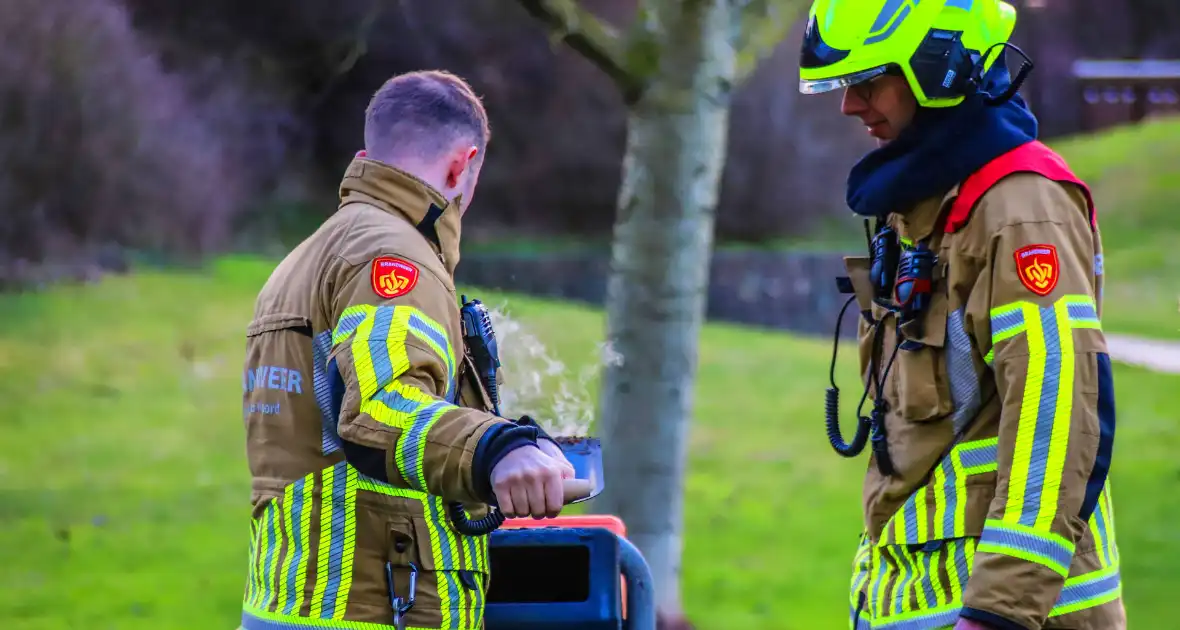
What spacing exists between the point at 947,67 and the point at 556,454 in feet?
3.56

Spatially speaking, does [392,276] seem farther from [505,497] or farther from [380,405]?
[505,497]

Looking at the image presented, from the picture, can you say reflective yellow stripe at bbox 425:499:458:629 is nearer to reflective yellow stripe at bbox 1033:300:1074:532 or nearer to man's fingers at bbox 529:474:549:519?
man's fingers at bbox 529:474:549:519

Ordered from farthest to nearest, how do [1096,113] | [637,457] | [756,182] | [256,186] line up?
[1096,113] → [756,182] → [256,186] → [637,457]

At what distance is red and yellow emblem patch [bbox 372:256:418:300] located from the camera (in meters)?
2.31

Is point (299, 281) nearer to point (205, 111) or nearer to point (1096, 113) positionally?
point (205, 111)

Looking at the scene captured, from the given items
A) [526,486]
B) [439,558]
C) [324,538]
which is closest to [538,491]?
[526,486]

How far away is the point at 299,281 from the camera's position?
2479 mm

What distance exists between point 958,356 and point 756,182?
2322 cm

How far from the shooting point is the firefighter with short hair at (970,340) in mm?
2215

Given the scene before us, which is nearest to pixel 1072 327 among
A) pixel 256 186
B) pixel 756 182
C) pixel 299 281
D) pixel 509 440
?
pixel 509 440

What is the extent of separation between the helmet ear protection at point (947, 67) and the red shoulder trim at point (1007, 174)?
151 mm

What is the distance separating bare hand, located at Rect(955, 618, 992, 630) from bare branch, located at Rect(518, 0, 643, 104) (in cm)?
345

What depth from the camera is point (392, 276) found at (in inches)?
91.4

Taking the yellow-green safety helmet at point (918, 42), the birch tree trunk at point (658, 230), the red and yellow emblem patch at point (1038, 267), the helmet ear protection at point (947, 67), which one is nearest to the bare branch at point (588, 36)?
the birch tree trunk at point (658, 230)
